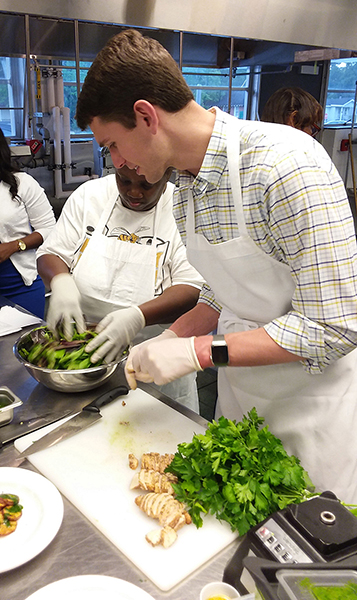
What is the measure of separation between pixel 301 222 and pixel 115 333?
2.81 feet

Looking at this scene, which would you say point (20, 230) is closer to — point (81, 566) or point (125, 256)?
point (125, 256)

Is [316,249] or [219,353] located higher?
[316,249]

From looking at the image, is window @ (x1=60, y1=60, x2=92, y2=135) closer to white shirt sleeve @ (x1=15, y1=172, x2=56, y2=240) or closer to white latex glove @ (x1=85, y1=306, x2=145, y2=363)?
white shirt sleeve @ (x1=15, y1=172, x2=56, y2=240)

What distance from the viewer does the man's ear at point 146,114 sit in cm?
118

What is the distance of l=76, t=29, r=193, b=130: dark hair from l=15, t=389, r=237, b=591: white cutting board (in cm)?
88

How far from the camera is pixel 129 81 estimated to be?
3.80ft

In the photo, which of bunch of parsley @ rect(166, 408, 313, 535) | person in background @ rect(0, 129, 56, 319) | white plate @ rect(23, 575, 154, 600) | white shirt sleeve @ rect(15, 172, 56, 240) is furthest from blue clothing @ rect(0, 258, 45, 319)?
white plate @ rect(23, 575, 154, 600)

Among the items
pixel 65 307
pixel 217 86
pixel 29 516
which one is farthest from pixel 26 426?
pixel 217 86

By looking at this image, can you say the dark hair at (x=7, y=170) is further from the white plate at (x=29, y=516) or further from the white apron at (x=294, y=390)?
the white plate at (x=29, y=516)

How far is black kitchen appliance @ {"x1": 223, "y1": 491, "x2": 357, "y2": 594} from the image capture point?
88cm

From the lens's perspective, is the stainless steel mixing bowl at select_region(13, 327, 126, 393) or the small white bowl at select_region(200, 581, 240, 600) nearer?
the small white bowl at select_region(200, 581, 240, 600)

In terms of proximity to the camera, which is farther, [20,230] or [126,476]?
[20,230]

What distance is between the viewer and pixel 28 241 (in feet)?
10.8

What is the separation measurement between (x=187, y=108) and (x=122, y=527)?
1.08 m
